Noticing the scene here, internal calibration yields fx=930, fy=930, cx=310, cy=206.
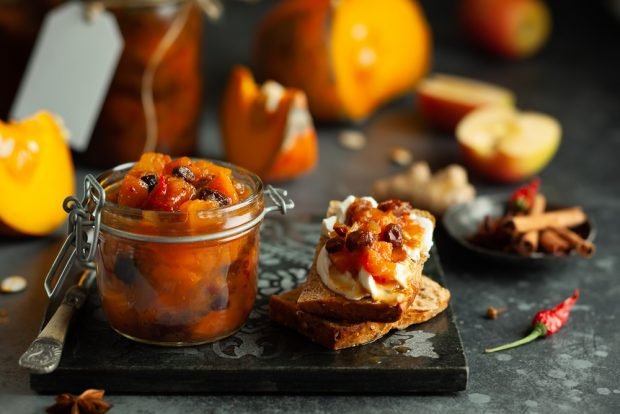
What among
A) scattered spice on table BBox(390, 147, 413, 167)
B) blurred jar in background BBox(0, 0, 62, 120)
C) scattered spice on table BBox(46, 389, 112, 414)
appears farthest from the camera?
scattered spice on table BBox(390, 147, 413, 167)

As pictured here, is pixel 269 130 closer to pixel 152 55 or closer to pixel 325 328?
pixel 152 55

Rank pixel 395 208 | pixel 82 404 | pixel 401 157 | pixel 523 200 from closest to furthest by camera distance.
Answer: pixel 82 404 → pixel 395 208 → pixel 523 200 → pixel 401 157

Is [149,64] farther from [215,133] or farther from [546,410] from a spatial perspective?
[546,410]

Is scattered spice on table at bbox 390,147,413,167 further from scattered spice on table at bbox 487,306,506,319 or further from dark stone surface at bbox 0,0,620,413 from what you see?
scattered spice on table at bbox 487,306,506,319

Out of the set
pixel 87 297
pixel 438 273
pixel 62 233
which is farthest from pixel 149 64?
pixel 438 273

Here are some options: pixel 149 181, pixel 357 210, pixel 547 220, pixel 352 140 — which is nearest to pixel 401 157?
pixel 352 140

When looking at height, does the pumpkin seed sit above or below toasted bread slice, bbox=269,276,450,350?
below

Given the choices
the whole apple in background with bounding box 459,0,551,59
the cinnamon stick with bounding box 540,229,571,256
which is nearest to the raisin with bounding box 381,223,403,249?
the cinnamon stick with bounding box 540,229,571,256
